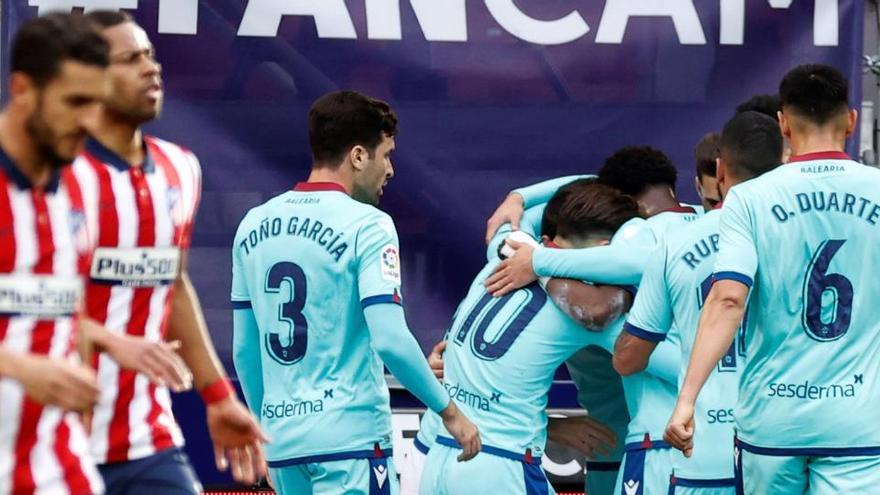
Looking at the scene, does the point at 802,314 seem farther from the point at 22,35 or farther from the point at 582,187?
the point at 22,35

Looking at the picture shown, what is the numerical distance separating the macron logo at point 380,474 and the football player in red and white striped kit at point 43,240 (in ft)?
6.70

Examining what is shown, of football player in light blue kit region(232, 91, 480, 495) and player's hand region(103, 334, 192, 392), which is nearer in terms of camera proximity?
player's hand region(103, 334, 192, 392)

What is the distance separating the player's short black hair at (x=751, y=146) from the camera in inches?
214

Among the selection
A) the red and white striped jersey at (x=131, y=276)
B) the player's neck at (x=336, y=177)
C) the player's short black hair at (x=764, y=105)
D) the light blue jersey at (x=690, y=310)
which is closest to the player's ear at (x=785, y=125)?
the light blue jersey at (x=690, y=310)

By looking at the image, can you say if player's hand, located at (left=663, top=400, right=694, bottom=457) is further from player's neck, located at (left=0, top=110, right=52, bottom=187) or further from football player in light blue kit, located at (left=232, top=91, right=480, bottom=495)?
player's neck, located at (left=0, top=110, right=52, bottom=187)

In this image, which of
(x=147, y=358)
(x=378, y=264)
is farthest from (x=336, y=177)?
(x=147, y=358)

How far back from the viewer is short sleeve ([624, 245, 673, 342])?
5.39 m

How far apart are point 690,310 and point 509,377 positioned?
0.66m

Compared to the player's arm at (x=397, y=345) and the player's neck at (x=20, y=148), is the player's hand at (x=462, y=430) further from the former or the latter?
the player's neck at (x=20, y=148)

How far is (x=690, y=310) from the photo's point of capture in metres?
5.38

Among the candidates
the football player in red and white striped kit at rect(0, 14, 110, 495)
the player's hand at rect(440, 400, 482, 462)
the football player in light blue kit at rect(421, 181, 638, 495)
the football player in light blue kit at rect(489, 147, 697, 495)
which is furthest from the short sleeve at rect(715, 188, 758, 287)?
the football player in red and white striped kit at rect(0, 14, 110, 495)

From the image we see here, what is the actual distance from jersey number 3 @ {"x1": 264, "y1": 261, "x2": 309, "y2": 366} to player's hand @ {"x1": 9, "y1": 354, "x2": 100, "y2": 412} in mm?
2375

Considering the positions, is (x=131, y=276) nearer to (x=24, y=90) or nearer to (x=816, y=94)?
(x=24, y=90)

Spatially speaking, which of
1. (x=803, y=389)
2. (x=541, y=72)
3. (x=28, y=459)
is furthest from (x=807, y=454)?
(x=541, y=72)
